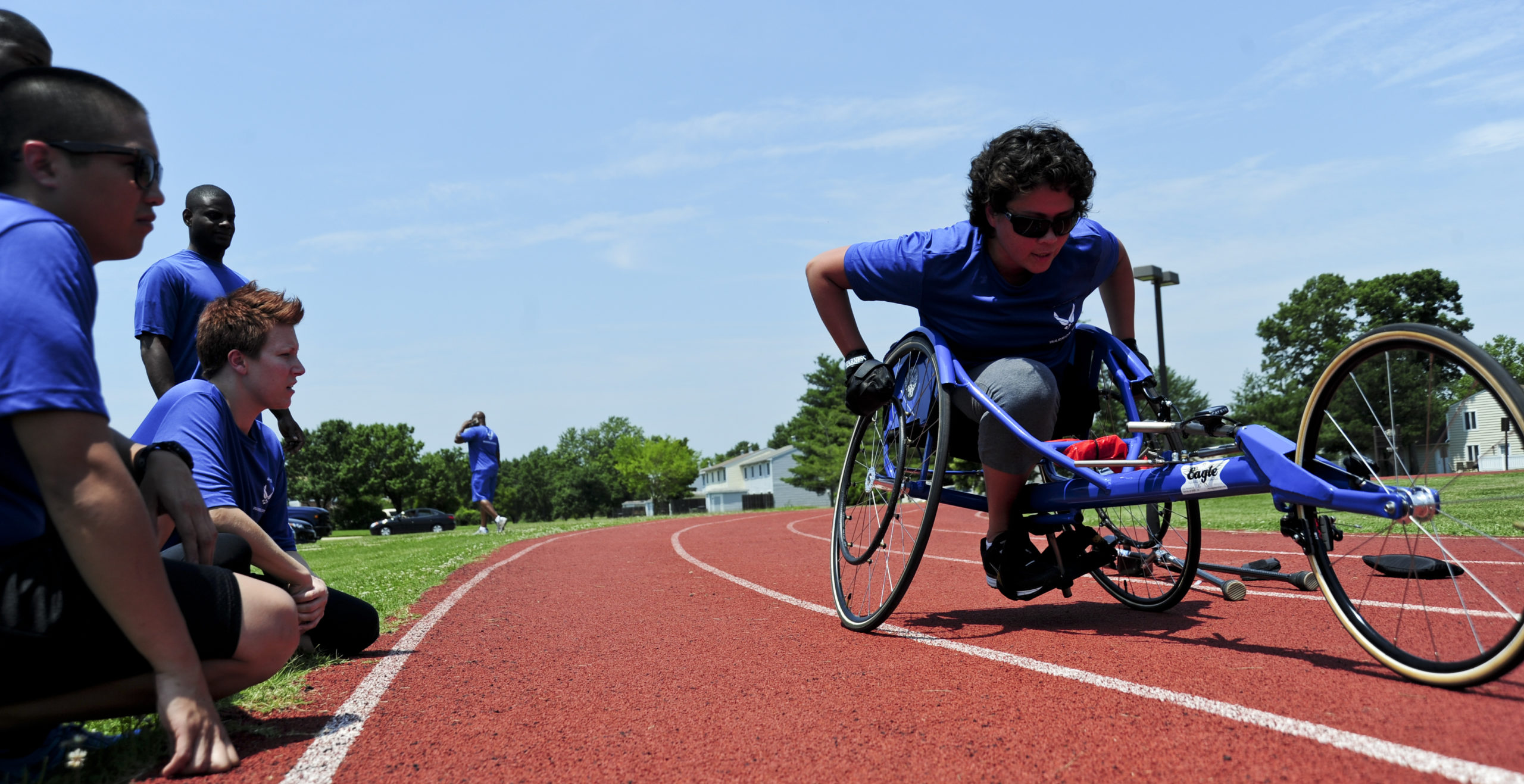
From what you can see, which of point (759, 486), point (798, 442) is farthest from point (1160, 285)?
point (759, 486)

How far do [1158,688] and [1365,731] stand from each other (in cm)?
60

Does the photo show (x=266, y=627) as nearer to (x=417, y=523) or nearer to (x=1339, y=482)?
(x=1339, y=482)

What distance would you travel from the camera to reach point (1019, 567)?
376cm

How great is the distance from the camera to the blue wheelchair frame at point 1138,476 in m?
2.54

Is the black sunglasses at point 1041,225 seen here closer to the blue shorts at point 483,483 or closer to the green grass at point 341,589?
the green grass at point 341,589

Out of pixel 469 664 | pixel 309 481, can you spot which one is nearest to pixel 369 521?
pixel 309 481

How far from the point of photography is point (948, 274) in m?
3.97

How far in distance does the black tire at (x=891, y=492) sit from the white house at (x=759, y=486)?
2858 inches

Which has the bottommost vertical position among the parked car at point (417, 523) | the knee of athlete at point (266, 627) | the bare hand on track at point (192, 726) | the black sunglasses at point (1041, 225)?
the parked car at point (417, 523)

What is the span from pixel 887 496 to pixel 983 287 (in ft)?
3.49

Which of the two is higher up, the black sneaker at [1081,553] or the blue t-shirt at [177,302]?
the blue t-shirt at [177,302]

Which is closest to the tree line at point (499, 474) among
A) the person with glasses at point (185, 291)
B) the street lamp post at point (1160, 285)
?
the street lamp post at point (1160, 285)

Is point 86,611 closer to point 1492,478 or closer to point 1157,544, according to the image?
point 1492,478

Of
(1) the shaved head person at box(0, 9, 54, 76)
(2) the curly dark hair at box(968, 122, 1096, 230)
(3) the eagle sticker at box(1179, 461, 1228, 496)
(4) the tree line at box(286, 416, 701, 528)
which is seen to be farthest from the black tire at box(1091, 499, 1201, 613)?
(4) the tree line at box(286, 416, 701, 528)
